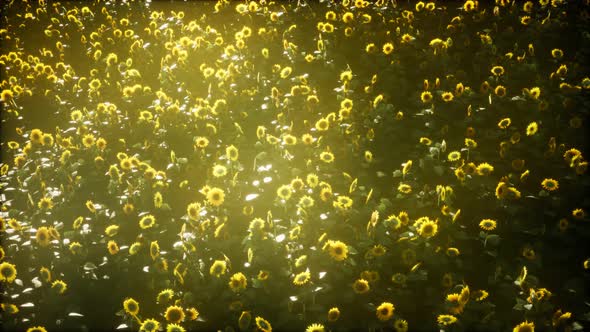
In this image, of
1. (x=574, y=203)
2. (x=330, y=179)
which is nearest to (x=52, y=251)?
(x=330, y=179)

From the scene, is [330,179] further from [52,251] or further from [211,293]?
[52,251]

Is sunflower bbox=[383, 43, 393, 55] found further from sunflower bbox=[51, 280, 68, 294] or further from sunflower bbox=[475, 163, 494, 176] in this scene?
sunflower bbox=[51, 280, 68, 294]

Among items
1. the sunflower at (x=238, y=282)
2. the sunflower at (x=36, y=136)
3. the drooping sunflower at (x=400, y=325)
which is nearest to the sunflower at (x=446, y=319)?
the drooping sunflower at (x=400, y=325)

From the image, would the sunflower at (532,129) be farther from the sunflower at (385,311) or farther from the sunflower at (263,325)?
the sunflower at (263,325)

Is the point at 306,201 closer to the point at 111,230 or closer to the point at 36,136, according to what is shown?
the point at 111,230

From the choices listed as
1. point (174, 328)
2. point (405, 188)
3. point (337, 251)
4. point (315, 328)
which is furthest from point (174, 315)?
point (405, 188)

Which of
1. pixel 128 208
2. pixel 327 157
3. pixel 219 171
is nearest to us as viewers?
pixel 128 208

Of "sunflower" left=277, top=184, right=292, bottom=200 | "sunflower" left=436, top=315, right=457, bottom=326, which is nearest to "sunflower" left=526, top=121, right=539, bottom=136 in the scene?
"sunflower" left=436, top=315, right=457, bottom=326
